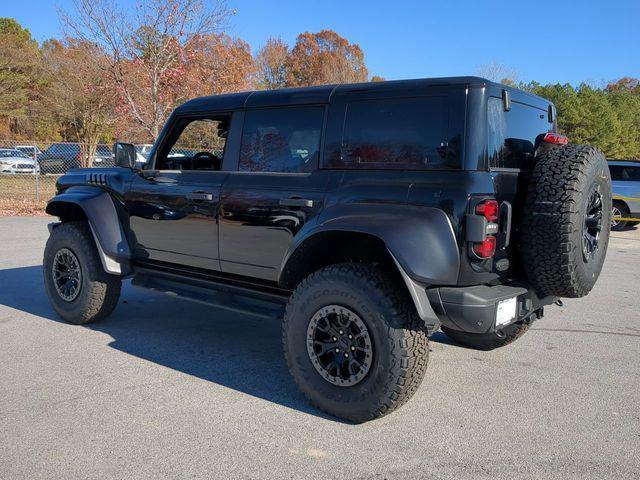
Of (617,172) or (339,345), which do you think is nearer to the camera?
(339,345)

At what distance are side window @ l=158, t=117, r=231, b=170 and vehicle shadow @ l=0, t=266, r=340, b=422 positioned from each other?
1.51m

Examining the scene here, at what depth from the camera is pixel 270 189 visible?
4016 mm

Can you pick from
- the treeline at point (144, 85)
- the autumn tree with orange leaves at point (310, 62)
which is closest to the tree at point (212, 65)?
the treeline at point (144, 85)

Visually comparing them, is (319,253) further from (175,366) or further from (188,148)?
(188,148)

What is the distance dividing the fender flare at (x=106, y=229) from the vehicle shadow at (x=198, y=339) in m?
0.65

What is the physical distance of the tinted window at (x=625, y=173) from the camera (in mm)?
14367

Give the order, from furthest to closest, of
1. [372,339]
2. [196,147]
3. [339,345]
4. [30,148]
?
[30,148]
[196,147]
[339,345]
[372,339]

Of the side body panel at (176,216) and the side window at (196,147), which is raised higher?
the side window at (196,147)

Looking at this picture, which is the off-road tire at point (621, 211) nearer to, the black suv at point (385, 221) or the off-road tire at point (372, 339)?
the black suv at point (385, 221)

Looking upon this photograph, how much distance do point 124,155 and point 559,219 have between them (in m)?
3.54

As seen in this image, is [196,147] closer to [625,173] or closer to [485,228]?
[485,228]

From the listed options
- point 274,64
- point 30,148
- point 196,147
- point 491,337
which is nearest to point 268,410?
point 491,337

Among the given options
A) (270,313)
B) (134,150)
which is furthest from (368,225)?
(134,150)

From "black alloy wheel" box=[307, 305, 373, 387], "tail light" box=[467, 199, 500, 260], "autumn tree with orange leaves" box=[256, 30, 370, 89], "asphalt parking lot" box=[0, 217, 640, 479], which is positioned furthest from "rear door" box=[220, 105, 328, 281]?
"autumn tree with orange leaves" box=[256, 30, 370, 89]
